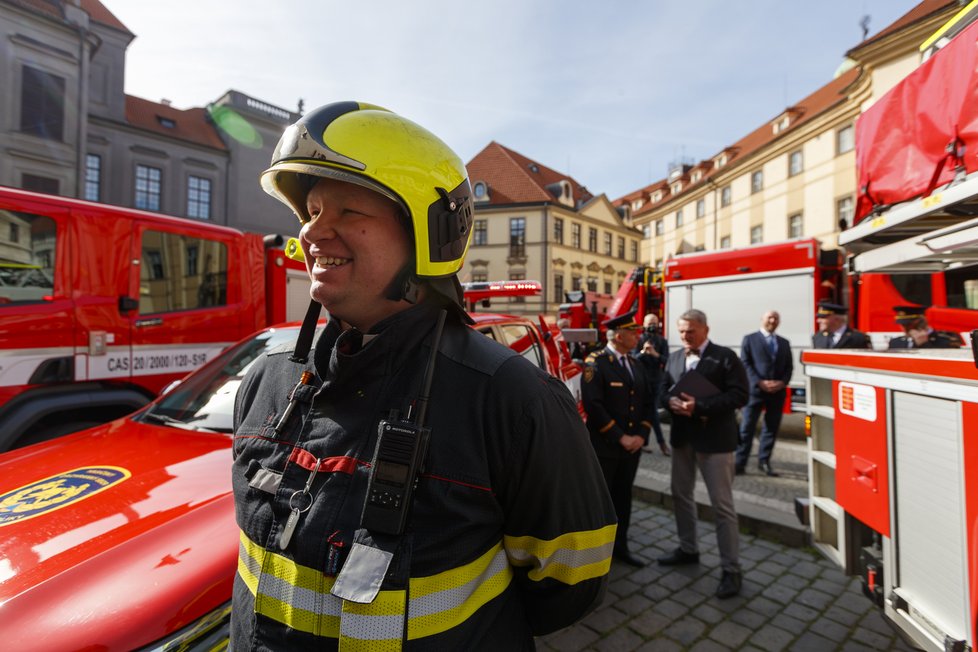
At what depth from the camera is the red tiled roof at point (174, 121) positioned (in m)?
27.1

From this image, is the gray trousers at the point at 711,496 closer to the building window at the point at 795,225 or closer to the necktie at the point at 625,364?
the necktie at the point at 625,364

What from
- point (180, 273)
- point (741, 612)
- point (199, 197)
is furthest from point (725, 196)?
point (180, 273)

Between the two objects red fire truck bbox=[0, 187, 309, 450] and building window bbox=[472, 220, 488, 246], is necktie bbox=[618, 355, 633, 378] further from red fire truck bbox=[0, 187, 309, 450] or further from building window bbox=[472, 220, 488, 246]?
building window bbox=[472, 220, 488, 246]

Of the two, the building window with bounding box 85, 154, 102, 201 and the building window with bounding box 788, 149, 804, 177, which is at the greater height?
the building window with bounding box 788, 149, 804, 177

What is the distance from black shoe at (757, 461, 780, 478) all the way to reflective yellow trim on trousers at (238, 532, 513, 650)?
5915 millimetres

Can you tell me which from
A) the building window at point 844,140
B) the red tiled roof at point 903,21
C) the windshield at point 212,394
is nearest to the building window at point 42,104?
the windshield at point 212,394

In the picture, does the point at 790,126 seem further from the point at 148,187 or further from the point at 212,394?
the point at 212,394

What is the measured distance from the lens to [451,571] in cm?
109

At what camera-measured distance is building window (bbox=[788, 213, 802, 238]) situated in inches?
1193

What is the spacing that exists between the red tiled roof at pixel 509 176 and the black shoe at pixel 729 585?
38.6 m

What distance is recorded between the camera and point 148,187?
85.6ft

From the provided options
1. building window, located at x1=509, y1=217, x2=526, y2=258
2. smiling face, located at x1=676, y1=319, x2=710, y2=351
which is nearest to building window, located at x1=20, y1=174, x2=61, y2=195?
smiling face, located at x1=676, y1=319, x2=710, y2=351

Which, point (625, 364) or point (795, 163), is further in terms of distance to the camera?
point (795, 163)

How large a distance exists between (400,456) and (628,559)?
3.67m
